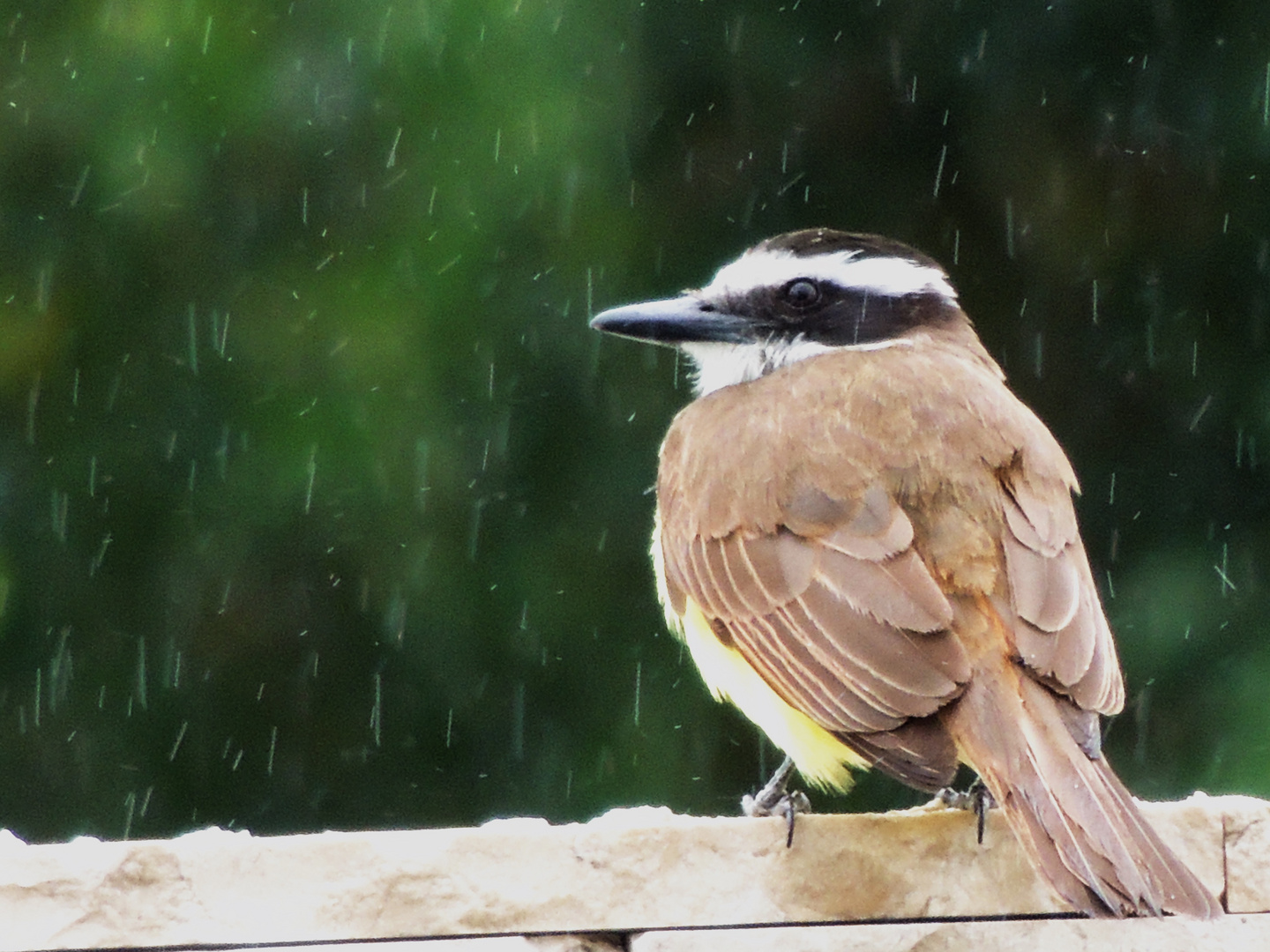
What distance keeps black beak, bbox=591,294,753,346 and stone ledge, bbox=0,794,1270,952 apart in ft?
6.06

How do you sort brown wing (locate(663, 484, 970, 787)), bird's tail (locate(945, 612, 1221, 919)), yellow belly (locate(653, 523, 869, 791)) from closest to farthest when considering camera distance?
bird's tail (locate(945, 612, 1221, 919))
brown wing (locate(663, 484, 970, 787))
yellow belly (locate(653, 523, 869, 791))

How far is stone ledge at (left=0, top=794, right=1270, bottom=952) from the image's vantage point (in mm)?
3291

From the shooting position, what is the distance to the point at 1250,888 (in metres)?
3.55

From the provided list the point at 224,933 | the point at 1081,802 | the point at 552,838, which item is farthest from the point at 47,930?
the point at 1081,802

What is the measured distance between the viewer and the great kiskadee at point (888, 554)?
142 inches

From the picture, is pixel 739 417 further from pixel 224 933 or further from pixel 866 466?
pixel 224 933

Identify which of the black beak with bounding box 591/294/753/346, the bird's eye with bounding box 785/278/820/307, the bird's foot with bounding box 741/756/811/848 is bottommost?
the bird's foot with bounding box 741/756/811/848

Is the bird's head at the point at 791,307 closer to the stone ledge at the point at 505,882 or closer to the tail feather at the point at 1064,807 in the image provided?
the tail feather at the point at 1064,807

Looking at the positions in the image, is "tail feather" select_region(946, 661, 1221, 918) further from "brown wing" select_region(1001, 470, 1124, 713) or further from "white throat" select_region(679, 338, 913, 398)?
"white throat" select_region(679, 338, 913, 398)

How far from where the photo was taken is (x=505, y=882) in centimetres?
335

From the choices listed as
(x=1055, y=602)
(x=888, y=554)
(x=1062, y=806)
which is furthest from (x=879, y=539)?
(x=1062, y=806)

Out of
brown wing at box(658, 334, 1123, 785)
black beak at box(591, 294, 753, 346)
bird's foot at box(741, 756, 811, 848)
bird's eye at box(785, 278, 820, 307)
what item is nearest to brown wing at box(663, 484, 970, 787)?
brown wing at box(658, 334, 1123, 785)

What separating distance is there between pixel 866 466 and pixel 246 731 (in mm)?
3032

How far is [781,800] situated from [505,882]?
0.63m
